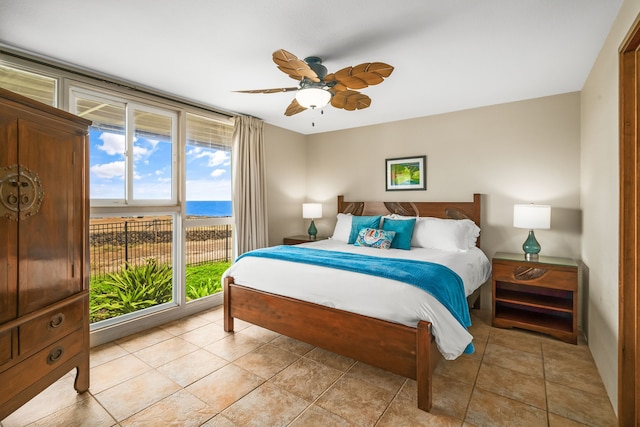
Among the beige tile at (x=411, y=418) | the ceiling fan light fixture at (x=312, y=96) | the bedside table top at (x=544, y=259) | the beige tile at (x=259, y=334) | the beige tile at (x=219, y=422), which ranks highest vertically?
the ceiling fan light fixture at (x=312, y=96)

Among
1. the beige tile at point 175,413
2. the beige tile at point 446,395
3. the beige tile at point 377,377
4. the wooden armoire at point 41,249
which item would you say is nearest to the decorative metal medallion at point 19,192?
the wooden armoire at point 41,249

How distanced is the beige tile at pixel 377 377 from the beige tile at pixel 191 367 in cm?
105

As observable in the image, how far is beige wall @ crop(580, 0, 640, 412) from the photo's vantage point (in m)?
1.92

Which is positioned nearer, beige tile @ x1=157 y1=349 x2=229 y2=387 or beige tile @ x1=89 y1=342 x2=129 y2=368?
beige tile @ x1=157 y1=349 x2=229 y2=387

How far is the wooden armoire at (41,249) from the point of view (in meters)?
1.62

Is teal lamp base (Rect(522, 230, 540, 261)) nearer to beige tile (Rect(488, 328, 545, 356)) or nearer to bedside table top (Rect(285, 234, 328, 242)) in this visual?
beige tile (Rect(488, 328, 545, 356))

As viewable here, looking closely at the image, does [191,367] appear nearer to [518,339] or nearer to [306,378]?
[306,378]

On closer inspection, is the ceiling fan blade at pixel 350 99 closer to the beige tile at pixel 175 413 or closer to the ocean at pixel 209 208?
the ocean at pixel 209 208

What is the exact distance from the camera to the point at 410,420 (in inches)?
72.1

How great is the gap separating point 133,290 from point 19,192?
205cm

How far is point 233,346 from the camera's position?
2.79 meters

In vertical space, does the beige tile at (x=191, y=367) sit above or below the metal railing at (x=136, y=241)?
below

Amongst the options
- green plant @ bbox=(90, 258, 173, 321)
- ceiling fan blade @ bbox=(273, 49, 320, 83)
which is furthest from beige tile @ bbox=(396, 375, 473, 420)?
green plant @ bbox=(90, 258, 173, 321)

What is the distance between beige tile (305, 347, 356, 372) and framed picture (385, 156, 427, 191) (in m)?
2.51
